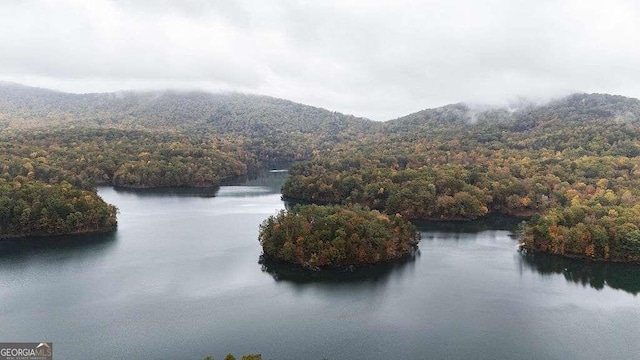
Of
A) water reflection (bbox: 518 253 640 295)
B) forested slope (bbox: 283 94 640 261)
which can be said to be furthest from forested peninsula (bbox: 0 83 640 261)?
water reflection (bbox: 518 253 640 295)

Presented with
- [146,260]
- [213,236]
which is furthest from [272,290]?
[213,236]

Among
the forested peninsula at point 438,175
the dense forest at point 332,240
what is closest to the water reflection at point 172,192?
the forested peninsula at point 438,175

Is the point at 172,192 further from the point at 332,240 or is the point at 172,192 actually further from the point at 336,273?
the point at 336,273

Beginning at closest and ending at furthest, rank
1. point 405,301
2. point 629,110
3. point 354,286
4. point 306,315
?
point 306,315
point 405,301
point 354,286
point 629,110

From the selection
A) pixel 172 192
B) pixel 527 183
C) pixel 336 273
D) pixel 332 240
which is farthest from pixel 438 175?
pixel 172 192

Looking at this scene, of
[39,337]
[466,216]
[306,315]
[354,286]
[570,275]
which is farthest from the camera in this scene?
[466,216]

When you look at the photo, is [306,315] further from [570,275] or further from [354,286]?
[570,275]
